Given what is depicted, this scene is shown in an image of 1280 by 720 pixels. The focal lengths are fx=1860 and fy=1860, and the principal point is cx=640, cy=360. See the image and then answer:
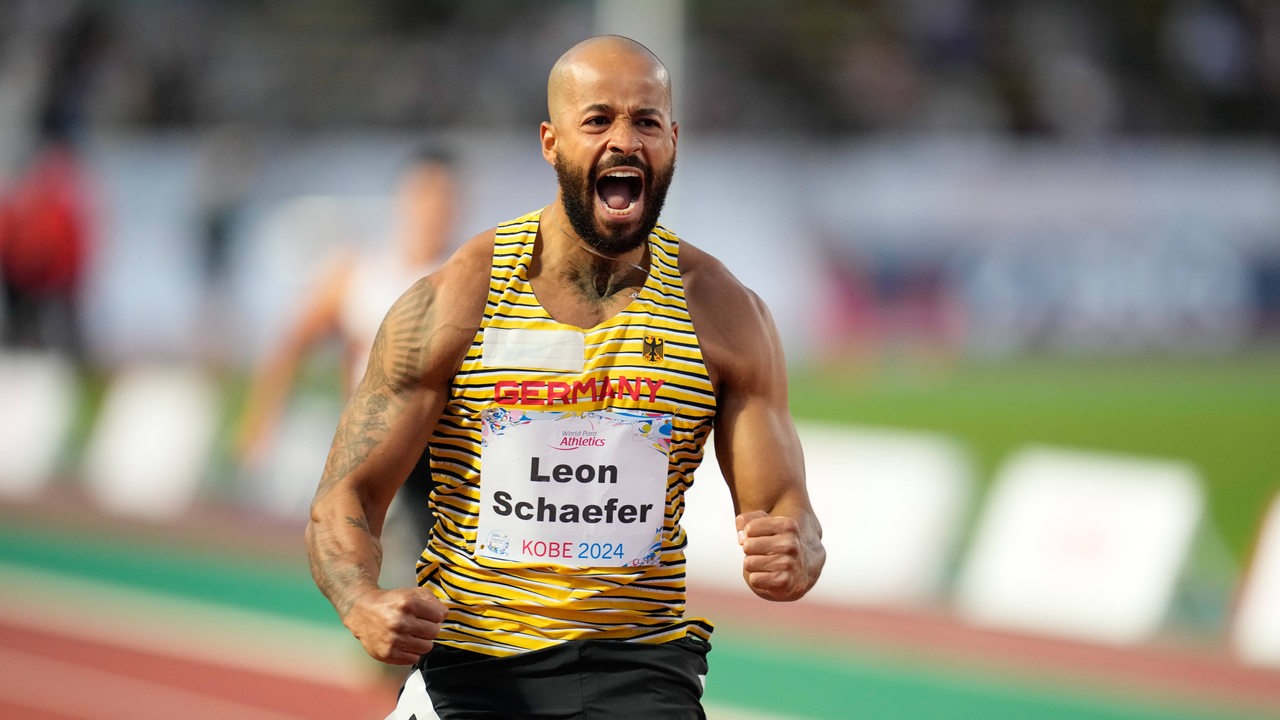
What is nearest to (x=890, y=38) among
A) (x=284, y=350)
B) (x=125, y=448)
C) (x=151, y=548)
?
(x=125, y=448)

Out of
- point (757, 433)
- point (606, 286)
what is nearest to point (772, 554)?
point (757, 433)

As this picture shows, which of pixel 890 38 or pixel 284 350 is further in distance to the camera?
pixel 890 38

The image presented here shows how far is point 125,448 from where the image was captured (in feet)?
50.7

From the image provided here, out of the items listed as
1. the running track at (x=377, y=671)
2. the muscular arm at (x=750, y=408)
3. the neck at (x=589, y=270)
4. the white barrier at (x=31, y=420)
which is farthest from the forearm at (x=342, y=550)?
the white barrier at (x=31, y=420)

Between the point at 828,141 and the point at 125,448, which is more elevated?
the point at 828,141

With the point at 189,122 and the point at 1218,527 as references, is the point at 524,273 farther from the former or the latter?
the point at 189,122

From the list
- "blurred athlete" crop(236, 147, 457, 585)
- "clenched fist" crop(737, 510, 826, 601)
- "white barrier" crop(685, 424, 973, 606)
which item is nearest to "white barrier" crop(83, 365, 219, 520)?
"white barrier" crop(685, 424, 973, 606)

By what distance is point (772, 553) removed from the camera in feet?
11.2

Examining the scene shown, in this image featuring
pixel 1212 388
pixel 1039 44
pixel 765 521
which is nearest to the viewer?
pixel 765 521

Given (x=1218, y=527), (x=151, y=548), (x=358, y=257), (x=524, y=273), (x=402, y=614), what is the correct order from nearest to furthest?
1. (x=402, y=614)
2. (x=524, y=273)
3. (x=358, y=257)
4. (x=1218, y=527)
5. (x=151, y=548)

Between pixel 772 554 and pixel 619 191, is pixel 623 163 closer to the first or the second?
pixel 619 191

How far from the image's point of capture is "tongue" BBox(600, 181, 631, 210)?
3.63 meters

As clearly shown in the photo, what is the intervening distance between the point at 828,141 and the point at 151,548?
29.6ft

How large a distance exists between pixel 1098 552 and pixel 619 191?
641 cm
